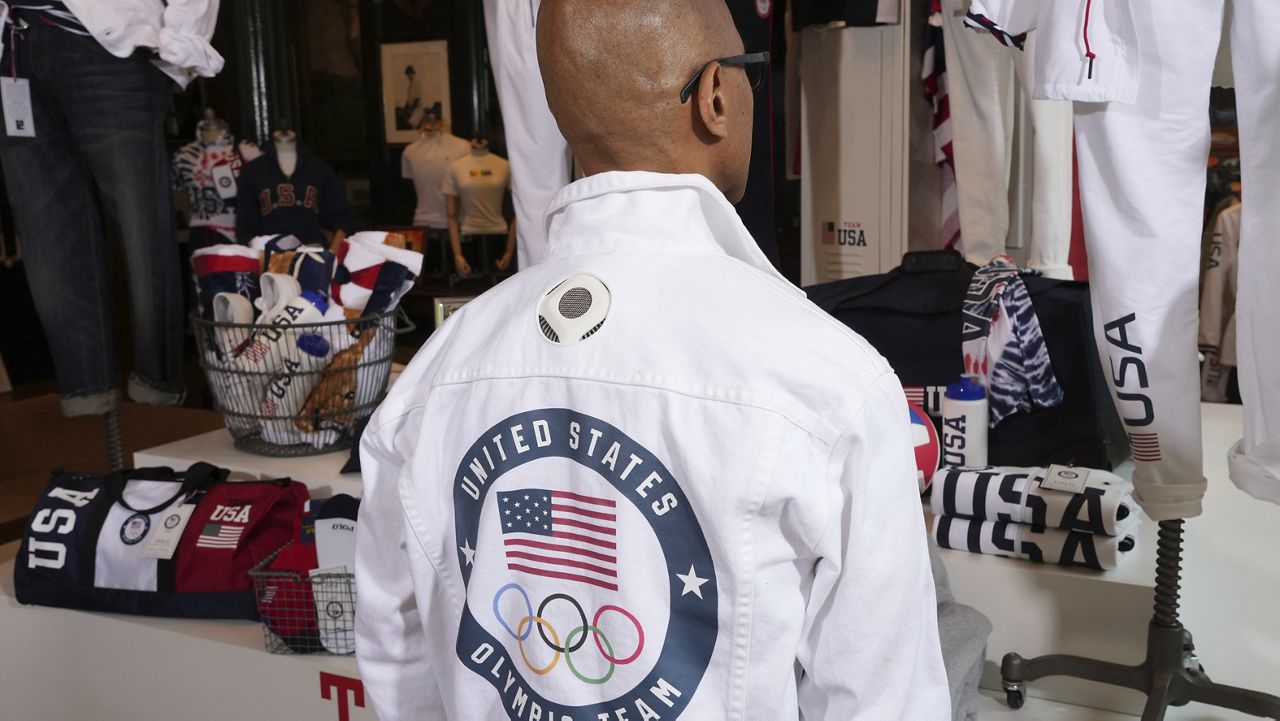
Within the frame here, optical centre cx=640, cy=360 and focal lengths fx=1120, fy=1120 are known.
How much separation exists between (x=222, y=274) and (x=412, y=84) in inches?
191

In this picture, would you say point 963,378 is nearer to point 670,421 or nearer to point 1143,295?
point 1143,295

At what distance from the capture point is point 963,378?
2291 mm

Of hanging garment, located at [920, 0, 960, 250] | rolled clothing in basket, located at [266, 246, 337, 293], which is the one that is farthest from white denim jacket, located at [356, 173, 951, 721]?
hanging garment, located at [920, 0, 960, 250]

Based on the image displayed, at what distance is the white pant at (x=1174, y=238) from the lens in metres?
1.59

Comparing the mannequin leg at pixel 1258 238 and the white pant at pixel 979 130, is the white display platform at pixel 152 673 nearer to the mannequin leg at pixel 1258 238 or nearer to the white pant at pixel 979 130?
the mannequin leg at pixel 1258 238

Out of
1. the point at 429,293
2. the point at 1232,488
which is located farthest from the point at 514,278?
the point at 429,293

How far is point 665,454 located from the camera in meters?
0.93

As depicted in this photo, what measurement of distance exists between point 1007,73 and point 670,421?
3018 millimetres

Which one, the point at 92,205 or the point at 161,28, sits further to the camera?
the point at 92,205

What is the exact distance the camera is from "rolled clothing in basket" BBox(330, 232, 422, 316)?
8.82 ft

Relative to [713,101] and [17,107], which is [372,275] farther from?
[713,101]

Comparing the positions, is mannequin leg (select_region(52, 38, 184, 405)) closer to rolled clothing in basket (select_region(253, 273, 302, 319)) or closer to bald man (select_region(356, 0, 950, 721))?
rolled clothing in basket (select_region(253, 273, 302, 319))

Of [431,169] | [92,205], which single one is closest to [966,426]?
[92,205]

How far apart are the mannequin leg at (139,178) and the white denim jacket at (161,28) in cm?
7
